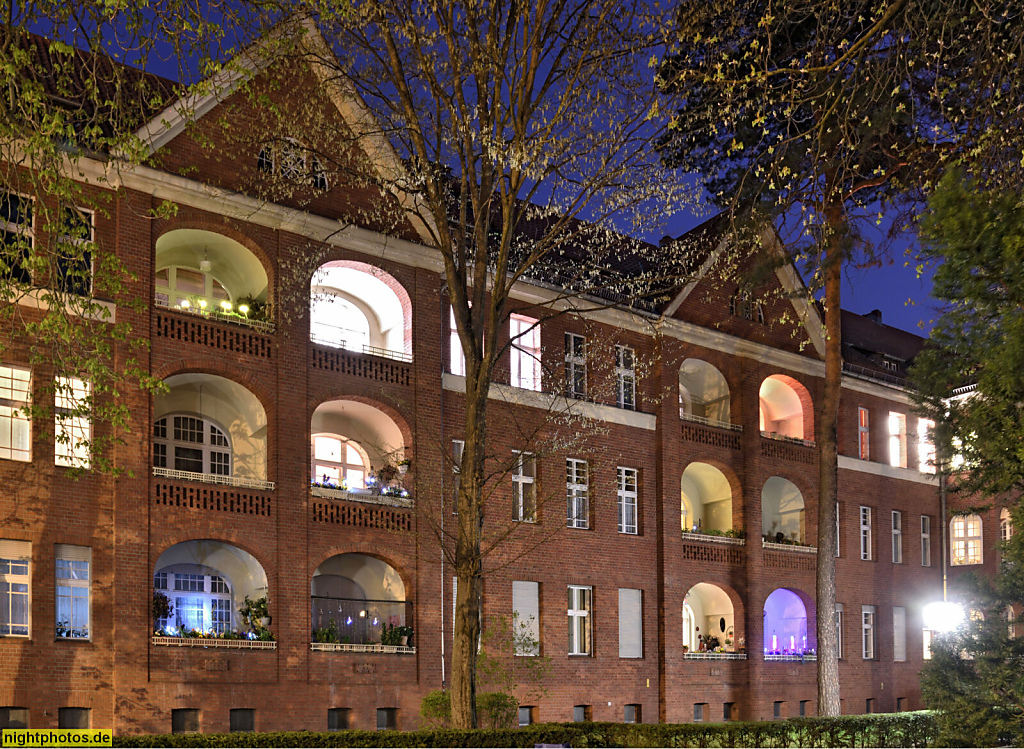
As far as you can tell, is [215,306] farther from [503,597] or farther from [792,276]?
[792,276]

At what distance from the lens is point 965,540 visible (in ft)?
144

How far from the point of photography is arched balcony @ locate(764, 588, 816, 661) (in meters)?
36.3

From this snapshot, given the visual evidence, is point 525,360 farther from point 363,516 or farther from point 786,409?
point 786,409

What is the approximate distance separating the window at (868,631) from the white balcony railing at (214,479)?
22.5 m

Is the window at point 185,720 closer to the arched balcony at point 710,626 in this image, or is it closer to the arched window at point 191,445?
the arched window at point 191,445

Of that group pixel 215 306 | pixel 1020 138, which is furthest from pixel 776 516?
pixel 1020 138

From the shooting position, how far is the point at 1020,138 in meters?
11.8

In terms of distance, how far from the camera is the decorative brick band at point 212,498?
75.3 ft

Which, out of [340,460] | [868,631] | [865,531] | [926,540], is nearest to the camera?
[340,460]

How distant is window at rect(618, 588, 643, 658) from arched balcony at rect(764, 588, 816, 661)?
20.8ft

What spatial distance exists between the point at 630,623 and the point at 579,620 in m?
1.81

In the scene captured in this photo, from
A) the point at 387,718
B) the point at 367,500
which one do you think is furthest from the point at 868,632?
the point at 367,500

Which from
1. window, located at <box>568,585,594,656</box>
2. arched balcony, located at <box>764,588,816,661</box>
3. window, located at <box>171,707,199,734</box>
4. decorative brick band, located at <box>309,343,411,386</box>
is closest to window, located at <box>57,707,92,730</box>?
window, located at <box>171,707,199,734</box>

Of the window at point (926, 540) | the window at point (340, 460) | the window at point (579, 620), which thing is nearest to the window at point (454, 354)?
the window at point (340, 460)
